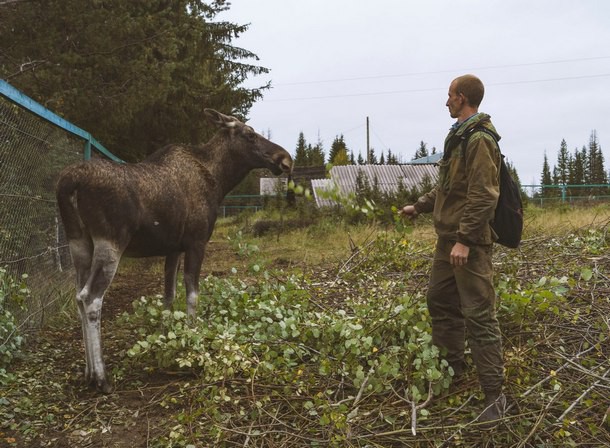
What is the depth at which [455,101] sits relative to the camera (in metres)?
3.62

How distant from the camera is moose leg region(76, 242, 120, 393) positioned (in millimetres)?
4105

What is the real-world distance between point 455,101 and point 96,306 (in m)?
3.06

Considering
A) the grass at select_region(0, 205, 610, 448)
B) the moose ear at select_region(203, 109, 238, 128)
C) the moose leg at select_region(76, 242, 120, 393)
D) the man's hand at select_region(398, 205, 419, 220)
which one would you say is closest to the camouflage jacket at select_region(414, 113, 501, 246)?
the man's hand at select_region(398, 205, 419, 220)

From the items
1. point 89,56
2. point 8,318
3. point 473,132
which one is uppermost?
point 89,56

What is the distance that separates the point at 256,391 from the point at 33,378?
73.5 inches

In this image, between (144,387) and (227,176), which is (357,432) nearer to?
(144,387)

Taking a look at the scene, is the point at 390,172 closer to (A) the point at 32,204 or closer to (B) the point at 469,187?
(A) the point at 32,204

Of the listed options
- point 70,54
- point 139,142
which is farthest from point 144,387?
point 139,142

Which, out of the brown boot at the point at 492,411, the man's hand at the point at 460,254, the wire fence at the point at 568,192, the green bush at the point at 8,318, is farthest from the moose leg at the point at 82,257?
the wire fence at the point at 568,192

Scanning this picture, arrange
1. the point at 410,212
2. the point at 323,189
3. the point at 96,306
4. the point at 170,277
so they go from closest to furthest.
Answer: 1. the point at 96,306
2. the point at 410,212
3. the point at 323,189
4. the point at 170,277

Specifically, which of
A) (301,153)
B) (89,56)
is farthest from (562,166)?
(89,56)

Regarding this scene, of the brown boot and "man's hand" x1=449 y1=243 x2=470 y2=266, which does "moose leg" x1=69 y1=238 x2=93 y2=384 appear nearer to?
"man's hand" x1=449 y1=243 x2=470 y2=266

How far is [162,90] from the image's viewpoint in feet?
32.1

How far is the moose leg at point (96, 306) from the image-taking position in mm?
4105
